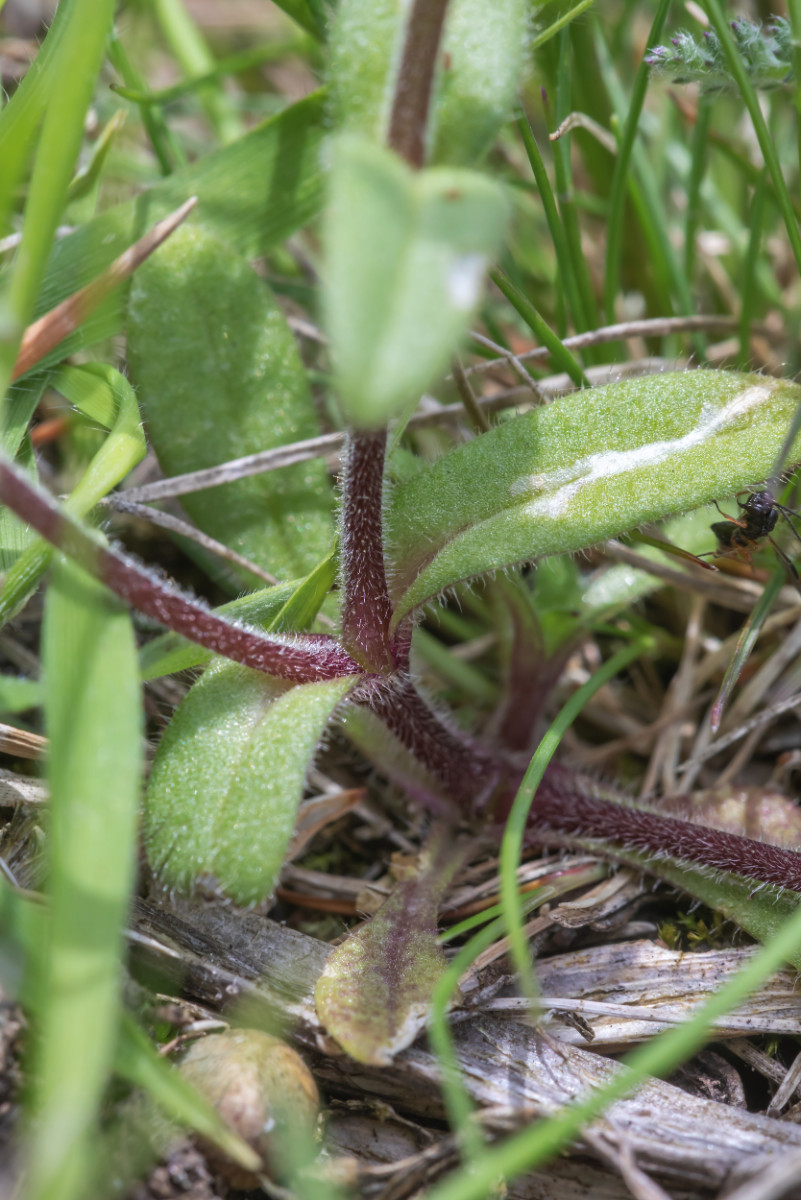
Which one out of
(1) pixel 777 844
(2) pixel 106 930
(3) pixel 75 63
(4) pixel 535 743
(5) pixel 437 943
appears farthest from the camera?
(4) pixel 535 743

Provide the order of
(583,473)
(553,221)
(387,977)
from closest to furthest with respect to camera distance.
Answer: (387,977)
(583,473)
(553,221)

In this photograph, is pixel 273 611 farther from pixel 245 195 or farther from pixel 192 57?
pixel 192 57

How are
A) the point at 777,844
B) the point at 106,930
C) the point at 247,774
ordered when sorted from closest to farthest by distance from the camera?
the point at 106,930, the point at 247,774, the point at 777,844

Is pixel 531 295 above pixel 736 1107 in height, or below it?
above

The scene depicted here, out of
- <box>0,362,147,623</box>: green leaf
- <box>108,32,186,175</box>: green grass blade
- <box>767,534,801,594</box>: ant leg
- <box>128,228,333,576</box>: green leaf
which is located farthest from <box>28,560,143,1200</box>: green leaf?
<box>767,534,801,594</box>: ant leg

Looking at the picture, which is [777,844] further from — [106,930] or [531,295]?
[531,295]

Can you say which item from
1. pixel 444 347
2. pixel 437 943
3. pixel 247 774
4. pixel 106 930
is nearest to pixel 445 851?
pixel 437 943

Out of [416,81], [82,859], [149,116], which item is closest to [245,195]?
[149,116]
